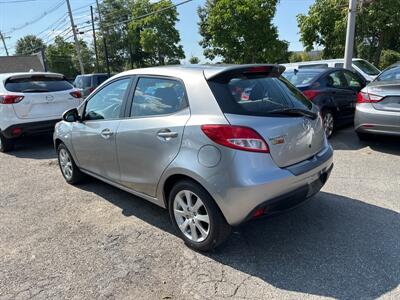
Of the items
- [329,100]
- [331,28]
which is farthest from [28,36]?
[329,100]

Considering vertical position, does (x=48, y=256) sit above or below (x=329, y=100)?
below

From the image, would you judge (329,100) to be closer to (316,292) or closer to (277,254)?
(277,254)

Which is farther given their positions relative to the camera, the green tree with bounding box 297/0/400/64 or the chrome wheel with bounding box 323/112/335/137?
the green tree with bounding box 297/0/400/64

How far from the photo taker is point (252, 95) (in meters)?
3.15

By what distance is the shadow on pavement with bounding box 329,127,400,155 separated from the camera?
20.2 ft

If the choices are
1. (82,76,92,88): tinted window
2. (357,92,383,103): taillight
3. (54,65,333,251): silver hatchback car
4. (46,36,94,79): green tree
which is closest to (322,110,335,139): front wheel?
(357,92,383,103): taillight

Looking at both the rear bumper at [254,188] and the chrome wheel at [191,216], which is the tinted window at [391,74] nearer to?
the rear bumper at [254,188]

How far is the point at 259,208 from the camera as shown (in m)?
2.83

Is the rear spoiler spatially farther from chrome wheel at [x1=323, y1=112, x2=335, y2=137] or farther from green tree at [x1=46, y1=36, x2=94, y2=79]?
green tree at [x1=46, y1=36, x2=94, y2=79]

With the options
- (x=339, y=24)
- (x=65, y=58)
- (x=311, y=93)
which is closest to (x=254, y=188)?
(x=311, y=93)

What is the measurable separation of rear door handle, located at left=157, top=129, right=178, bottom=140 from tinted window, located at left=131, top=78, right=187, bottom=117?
7.5 inches

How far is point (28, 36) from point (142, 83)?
3716 inches

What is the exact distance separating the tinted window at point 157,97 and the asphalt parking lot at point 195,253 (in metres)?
1.26

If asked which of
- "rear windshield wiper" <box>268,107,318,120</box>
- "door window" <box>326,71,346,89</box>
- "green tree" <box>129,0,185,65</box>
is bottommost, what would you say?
"door window" <box>326,71,346,89</box>
